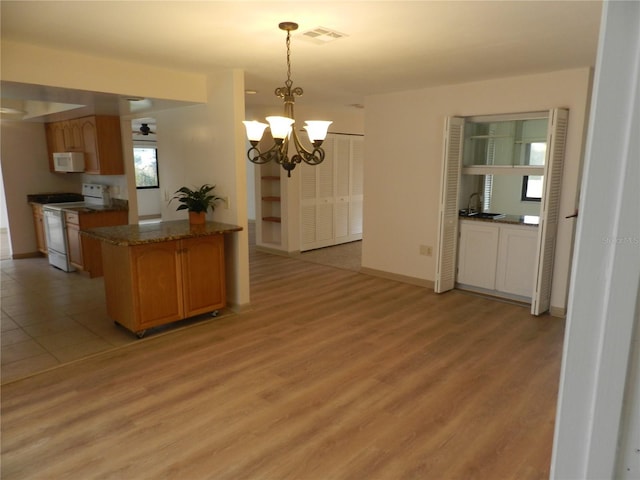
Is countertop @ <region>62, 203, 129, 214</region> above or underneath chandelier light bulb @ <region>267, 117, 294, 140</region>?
underneath

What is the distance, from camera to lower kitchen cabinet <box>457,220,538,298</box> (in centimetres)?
461

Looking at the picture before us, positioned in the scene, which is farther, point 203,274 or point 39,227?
point 39,227

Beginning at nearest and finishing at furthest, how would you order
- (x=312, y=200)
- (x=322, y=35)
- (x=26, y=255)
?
(x=322, y=35), (x=26, y=255), (x=312, y=200)

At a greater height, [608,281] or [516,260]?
[608,281]

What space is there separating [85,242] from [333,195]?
3.94 meters

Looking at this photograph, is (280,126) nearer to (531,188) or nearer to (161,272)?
(161,272)

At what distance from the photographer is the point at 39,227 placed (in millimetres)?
6691

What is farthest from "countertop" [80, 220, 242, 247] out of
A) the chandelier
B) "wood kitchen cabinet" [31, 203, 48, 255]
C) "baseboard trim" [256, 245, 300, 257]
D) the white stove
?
"wood kitchen cabinet" [31, 203, 48, 255]

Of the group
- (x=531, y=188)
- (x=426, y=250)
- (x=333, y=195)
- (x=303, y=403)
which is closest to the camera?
(x=303, y=403)

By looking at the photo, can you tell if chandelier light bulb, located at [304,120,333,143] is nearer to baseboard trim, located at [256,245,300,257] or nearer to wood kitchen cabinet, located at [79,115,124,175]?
wood kitchen cabinet, located at [79,115,124,175]

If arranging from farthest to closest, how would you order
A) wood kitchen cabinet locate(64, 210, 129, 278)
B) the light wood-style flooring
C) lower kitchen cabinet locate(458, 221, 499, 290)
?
wood kitchen cabinet locate(64, 210, 129, 278) < lower kitchen cabinet locate(458, 221, 499, 290) < the light wood-style flooring

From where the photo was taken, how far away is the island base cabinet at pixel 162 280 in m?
3.67

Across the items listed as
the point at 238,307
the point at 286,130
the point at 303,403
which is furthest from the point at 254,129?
the point at 238,307

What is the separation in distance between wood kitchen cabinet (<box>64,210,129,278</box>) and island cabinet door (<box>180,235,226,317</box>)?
243 centimetres
